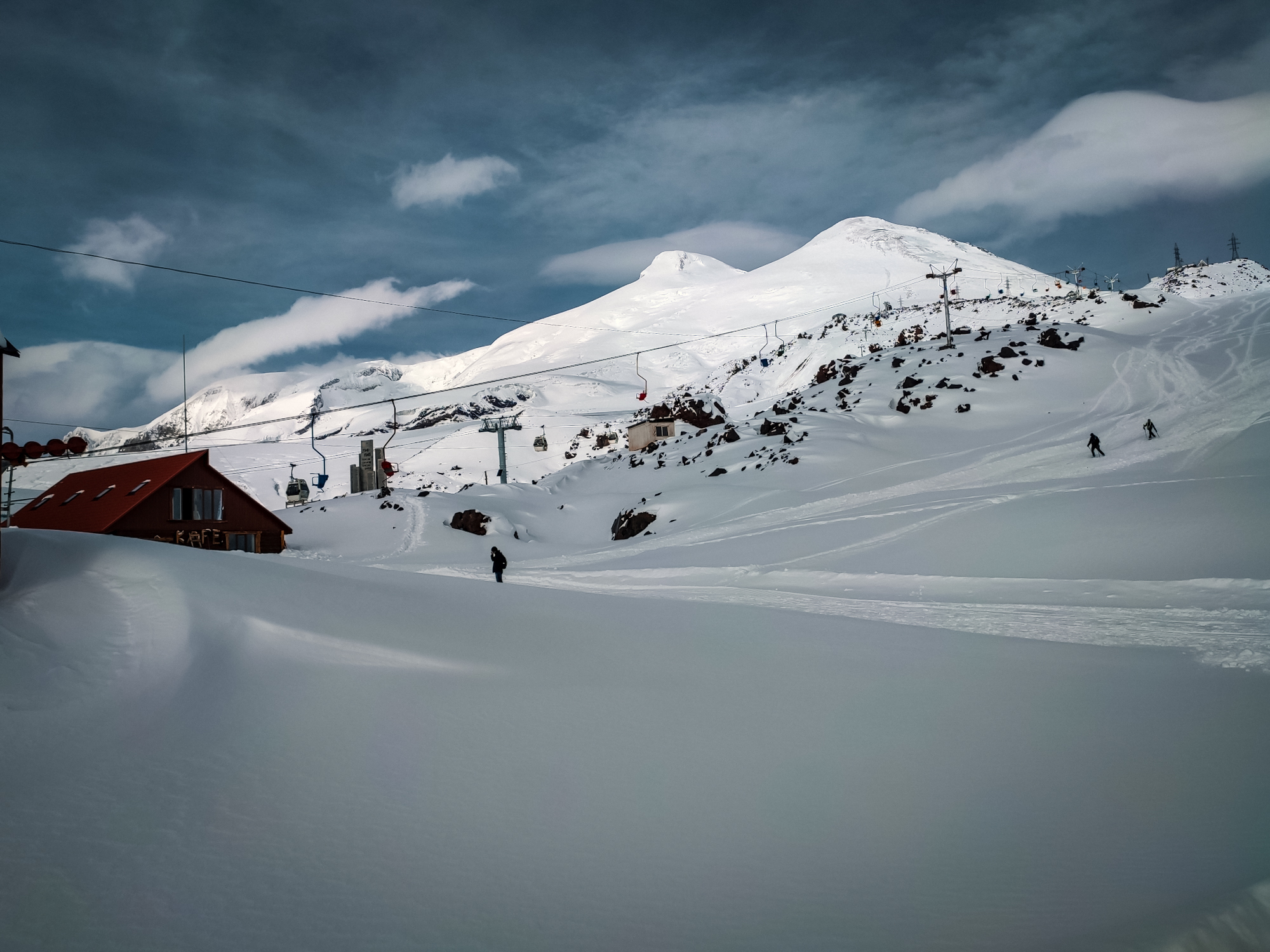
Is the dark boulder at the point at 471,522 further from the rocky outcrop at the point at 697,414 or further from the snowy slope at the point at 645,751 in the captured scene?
the rocky outcrop at the point at 697,414

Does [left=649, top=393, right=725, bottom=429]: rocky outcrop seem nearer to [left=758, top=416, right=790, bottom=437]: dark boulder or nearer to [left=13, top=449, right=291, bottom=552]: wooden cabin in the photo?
[left=758, top=416, right=790, bottom=437]: dark boulder

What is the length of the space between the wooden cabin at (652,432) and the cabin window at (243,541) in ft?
108

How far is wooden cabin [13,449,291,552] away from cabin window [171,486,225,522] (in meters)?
Result: 0.03

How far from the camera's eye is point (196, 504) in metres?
33.6

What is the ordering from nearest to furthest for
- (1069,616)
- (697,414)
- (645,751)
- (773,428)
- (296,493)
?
(645,751)
(1069,616)
(773,428)
(296,493)
(697,414)

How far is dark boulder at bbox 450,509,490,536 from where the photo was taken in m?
42.3

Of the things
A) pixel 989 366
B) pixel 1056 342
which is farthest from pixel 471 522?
pixel 1056 342

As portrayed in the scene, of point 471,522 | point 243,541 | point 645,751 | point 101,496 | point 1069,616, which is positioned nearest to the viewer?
point 645,751

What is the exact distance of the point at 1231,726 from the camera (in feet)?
22.8

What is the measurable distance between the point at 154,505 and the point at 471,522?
52.4ft

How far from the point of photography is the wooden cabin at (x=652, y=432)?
208 feet

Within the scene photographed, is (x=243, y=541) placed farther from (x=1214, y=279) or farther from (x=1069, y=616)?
(x=1214, y=279)

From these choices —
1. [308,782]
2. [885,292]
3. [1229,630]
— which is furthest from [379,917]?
[885,292]

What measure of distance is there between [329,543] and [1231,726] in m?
42.9
